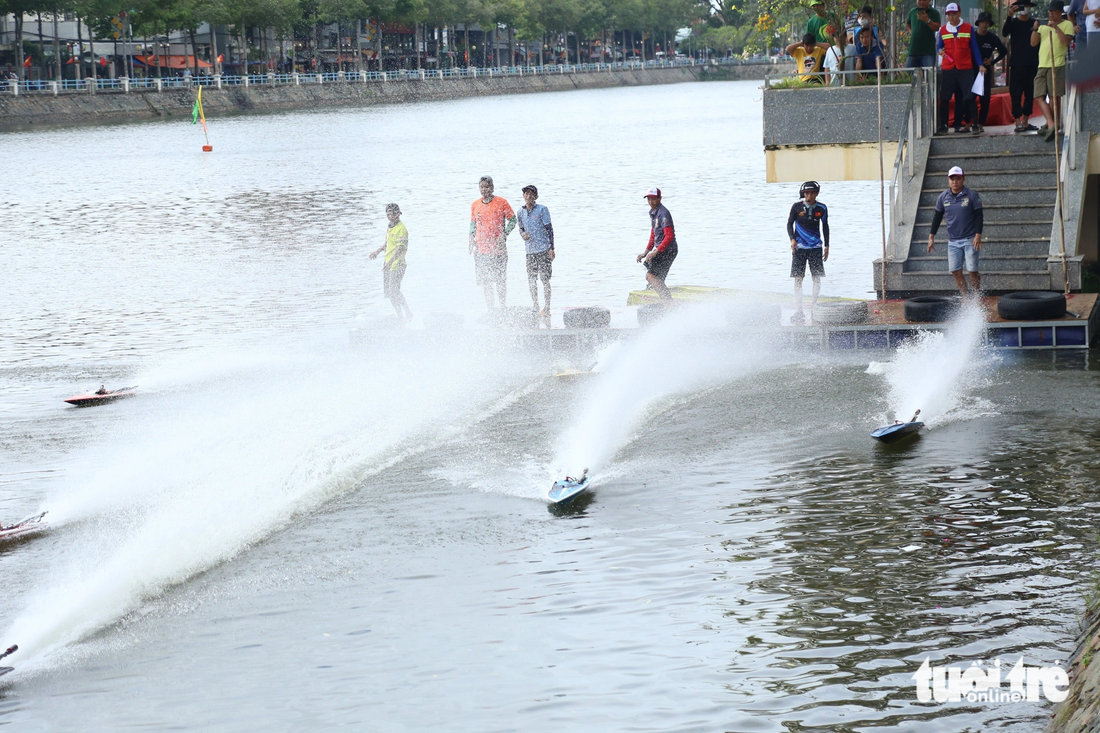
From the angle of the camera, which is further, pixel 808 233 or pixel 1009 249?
pixel 1009 249

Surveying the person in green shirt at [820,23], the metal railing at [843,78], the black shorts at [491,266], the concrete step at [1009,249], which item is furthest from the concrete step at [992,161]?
the black shorts at [491,266]

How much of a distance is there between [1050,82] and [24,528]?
51.6 feet

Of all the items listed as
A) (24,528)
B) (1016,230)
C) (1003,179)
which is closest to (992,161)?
(1003,179)

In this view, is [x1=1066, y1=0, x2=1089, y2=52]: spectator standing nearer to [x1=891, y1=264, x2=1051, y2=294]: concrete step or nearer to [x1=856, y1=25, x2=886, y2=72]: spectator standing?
[x1=856, y1=25, x2=886, y2=72]: spectator standing

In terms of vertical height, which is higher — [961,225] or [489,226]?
[489,226]

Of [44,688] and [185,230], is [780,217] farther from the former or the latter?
[44,688]

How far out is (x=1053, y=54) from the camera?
18953 millimetres

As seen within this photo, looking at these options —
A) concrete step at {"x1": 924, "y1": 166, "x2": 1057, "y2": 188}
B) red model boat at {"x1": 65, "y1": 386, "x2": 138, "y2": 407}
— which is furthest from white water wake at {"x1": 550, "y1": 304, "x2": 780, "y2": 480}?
red model boat at {"x1": 65, "y1": 386, "x2": 138, "y2": 407}

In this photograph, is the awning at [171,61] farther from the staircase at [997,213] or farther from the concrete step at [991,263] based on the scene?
the concrete step at [991,263]

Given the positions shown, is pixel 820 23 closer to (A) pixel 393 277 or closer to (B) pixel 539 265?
(B) pixel 539 265

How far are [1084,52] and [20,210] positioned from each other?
47753mm

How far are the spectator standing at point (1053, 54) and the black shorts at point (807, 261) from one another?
3.99m

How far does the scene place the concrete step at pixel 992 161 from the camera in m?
20.8

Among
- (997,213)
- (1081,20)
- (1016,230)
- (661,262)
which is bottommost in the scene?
(661,262)
